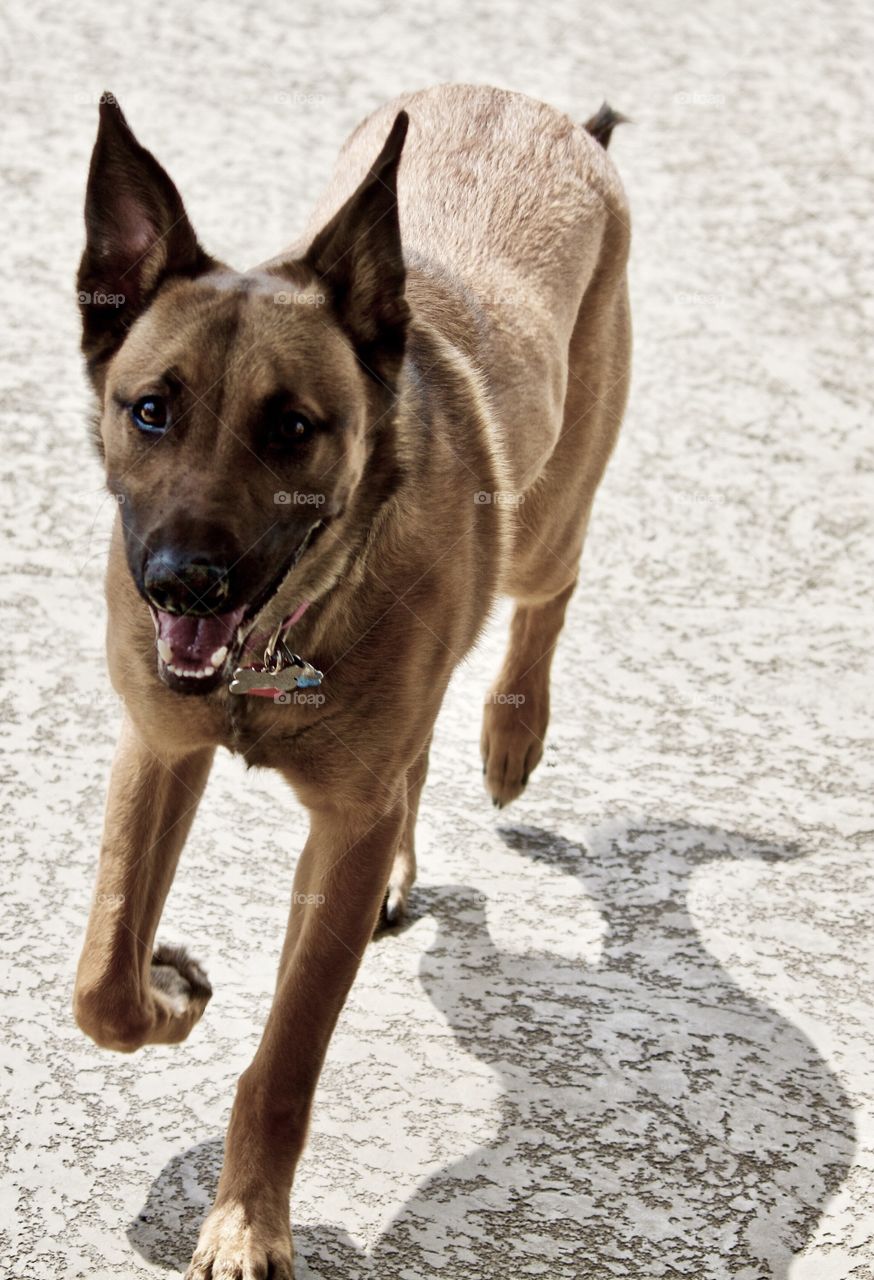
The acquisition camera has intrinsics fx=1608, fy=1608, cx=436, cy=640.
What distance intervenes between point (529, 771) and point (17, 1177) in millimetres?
1913

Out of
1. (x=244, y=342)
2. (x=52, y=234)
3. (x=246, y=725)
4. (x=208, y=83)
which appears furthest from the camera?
(x=208, y=83)

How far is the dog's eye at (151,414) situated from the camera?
2773 millimetres

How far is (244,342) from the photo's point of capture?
2805mm

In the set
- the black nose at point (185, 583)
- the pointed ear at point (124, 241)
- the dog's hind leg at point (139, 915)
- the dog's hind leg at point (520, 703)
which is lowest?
the dog's hind leg at point (520, 703)

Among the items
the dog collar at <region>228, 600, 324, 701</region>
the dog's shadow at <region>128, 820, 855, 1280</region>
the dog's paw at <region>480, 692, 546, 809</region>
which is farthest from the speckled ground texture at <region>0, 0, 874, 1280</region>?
the dog collar at <region>228, 600, 324, 701</region>

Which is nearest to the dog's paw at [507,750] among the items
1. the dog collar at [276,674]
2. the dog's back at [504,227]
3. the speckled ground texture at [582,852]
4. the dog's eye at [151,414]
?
the speckled ground texture at [582,852]

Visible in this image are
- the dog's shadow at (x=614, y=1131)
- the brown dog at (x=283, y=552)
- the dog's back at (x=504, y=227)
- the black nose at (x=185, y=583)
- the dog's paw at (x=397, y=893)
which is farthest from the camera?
the dog's paw at (x=397, y=893)

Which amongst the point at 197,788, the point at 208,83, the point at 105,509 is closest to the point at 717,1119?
the point at 197,788

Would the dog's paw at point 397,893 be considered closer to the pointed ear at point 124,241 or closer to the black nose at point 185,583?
the black nose at point 185,583

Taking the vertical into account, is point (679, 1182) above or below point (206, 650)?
below

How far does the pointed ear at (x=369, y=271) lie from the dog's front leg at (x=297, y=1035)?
87 cm

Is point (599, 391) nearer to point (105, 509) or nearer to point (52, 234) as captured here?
point (105, 509)

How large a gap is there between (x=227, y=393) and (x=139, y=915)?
1.16 m

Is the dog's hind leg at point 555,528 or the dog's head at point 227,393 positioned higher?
the dog's head at point 227,393
